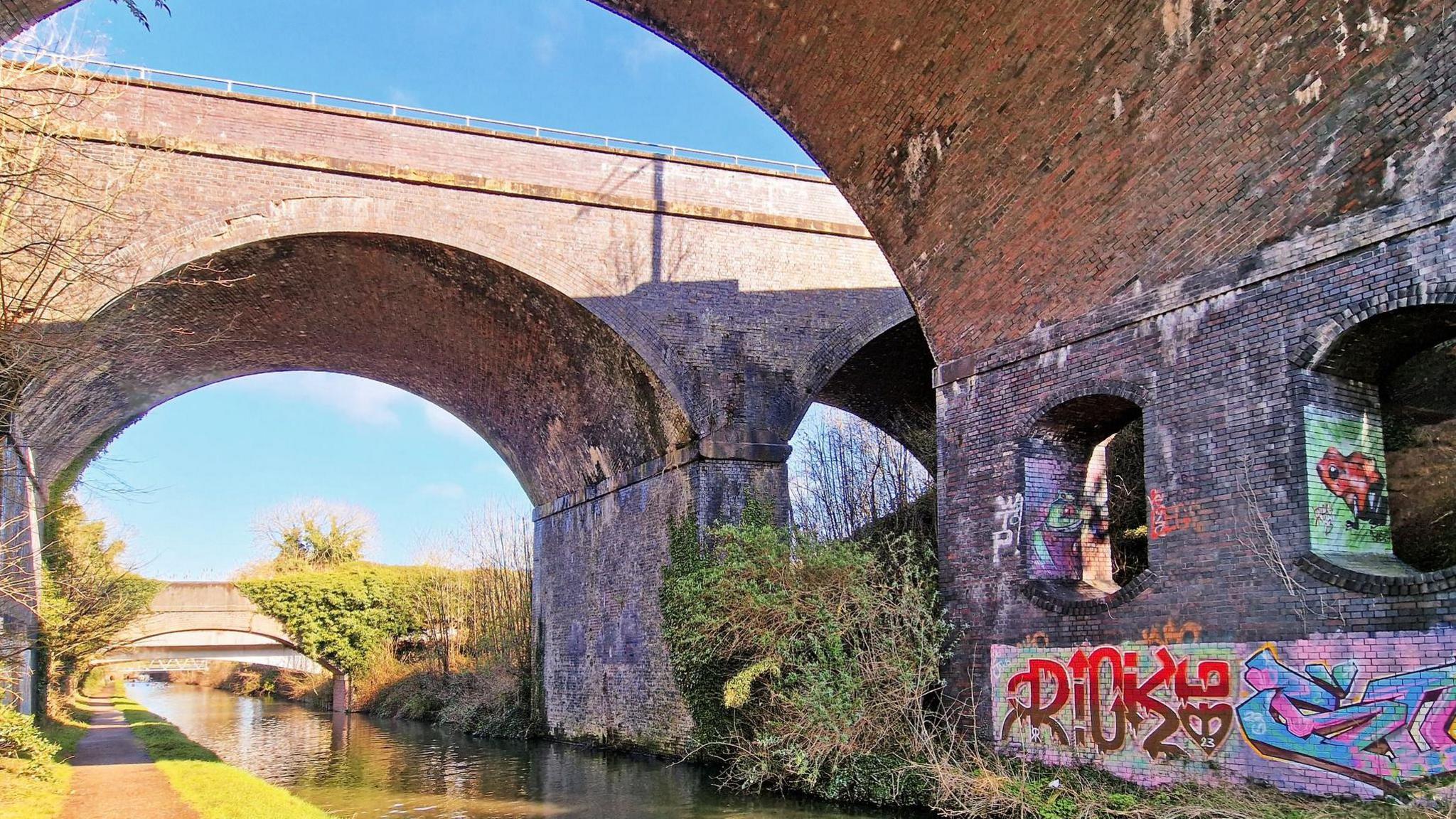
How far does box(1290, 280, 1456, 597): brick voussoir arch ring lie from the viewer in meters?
7.02

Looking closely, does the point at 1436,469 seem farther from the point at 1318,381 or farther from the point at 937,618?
the point at 937,618

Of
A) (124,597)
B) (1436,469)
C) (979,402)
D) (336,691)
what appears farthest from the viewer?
(336,691)

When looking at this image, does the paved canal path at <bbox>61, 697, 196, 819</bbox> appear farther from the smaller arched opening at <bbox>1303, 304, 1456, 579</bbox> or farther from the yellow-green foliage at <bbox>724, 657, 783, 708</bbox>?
the smaller arched opening at <bbox>1303, 304, 1456, 579</bbox>

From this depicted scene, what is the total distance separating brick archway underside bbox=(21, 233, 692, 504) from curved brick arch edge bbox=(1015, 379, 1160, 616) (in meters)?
6.12

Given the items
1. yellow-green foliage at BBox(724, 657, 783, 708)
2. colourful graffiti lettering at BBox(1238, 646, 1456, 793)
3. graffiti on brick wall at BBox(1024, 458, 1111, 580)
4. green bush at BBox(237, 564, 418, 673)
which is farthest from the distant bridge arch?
colourful graffiti lettering at BBox(1238, 646, 1456, 793)

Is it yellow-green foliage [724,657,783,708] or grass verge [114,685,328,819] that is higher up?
yellow-green foliage [724,657,783,708]

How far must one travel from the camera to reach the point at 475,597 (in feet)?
92.2

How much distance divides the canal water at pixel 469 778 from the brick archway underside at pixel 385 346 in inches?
188

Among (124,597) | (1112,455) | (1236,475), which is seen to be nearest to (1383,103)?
(1236,475)

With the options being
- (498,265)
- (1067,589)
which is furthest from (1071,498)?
(498,265)

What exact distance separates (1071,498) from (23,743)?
39.8ft

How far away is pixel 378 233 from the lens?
47.8 ft

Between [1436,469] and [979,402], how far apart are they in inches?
161

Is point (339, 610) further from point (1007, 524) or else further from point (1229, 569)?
point (1229, 569)
